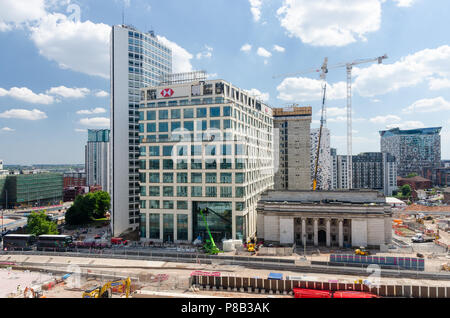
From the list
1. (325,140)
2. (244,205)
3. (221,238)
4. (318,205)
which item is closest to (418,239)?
(318,205)

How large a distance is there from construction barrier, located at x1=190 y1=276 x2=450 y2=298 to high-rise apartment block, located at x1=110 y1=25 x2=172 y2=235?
1878 inches

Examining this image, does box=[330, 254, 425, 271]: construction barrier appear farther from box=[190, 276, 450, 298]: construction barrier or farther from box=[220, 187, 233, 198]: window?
box=[220, 187, 233, 198]: window

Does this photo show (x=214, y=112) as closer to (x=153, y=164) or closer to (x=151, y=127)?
(x=151, y=127)

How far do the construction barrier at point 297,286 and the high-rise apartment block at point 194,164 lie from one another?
912 inches

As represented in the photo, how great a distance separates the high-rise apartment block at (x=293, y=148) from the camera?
405 feet

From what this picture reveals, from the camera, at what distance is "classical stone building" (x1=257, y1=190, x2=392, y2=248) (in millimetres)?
61219

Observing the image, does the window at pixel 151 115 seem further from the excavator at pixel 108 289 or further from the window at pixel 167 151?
the excavator at pixel 108 289

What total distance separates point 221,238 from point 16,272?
37.8m

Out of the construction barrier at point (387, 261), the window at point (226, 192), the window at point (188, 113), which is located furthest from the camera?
the window at point (188, 113)

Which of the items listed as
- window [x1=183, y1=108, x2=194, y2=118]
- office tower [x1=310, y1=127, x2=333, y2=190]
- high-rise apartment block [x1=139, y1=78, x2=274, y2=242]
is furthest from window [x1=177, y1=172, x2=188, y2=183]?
office tower [x1=310, y1=127, x2=333, y2=190]

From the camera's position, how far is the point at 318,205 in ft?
211

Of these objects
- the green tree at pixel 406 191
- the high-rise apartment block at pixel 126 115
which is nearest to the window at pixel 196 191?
the high-rise apartment block at pixel 126 115
